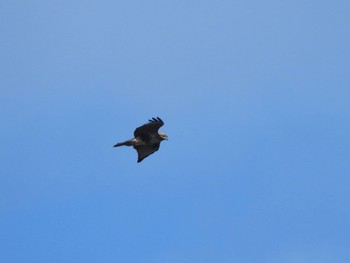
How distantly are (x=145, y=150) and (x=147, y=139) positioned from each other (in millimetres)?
1079

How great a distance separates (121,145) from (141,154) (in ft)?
5.69

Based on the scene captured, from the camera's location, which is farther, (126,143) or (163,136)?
(163,136)

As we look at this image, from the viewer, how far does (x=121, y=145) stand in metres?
114

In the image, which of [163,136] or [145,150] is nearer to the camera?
[163,136]

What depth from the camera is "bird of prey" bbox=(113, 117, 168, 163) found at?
370ft

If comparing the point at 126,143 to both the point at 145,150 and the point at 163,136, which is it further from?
A: the point at 163,136

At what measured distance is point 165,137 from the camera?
11500 centimetres

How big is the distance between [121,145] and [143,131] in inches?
63.3

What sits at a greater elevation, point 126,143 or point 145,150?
point 145,150

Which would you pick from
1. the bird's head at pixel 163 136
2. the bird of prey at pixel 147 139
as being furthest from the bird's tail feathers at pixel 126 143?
the bird's head at pixel 163 136

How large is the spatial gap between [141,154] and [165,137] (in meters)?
1.67

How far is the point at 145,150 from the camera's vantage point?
378 ft

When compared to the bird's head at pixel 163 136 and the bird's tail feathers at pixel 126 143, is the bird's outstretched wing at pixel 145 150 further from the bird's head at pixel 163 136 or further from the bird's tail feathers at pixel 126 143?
the bird's tail feathers at pixel 126 143

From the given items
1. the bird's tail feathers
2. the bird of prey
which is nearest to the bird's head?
the bird of prey
